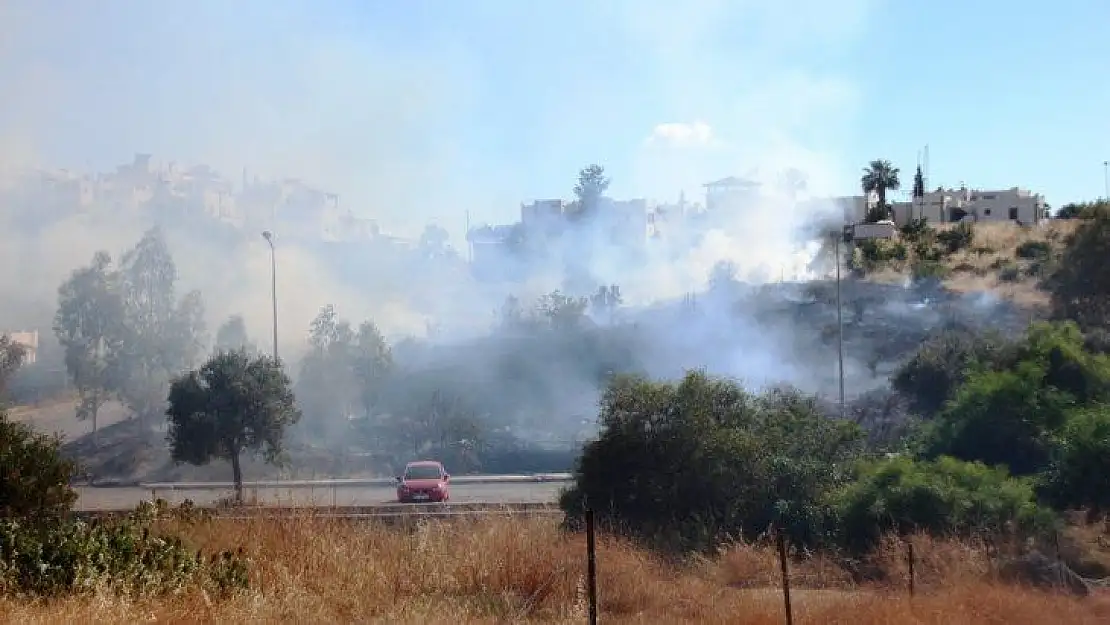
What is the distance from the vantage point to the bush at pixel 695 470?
18172mm

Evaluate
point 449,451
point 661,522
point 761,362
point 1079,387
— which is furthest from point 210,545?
point 761,362

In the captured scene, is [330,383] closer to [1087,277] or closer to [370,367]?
[370,367]

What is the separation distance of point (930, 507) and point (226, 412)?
20049mm

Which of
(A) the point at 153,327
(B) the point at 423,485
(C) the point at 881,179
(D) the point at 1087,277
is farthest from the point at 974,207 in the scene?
(B) the point at 423,485

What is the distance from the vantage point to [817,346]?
138 feet

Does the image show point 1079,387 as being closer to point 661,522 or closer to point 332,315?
point 661,522

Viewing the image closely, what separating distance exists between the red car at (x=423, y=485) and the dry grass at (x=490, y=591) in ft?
41.2

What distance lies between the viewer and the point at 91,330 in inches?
1768

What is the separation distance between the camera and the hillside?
45000 millimetres

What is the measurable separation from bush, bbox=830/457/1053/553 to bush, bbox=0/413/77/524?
1131 cm

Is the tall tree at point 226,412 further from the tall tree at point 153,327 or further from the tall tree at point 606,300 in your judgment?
the tall tree at point 606,300

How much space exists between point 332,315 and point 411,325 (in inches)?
516

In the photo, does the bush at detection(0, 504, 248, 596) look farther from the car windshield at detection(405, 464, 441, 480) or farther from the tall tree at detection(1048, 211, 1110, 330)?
the tall tree at detection(1048, 211, 1110, 330)

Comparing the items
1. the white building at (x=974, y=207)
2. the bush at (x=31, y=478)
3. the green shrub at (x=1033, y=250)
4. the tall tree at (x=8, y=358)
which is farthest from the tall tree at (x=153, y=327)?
the white building at (x=974, y=207)
